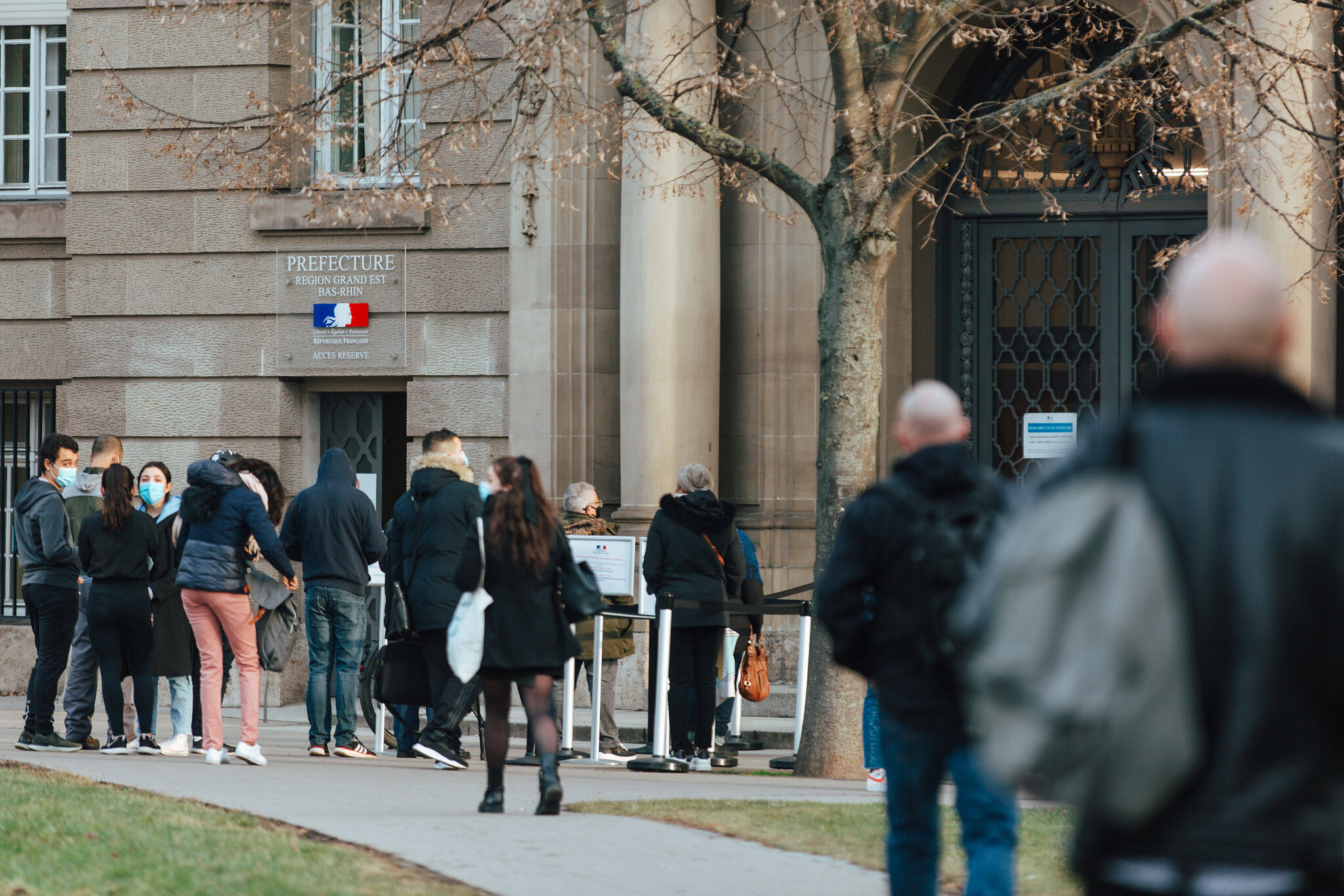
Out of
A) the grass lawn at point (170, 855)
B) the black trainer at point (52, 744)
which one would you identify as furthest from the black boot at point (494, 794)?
the black trainer at point (52, 744)

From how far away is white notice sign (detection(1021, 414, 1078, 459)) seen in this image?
15.0 metres

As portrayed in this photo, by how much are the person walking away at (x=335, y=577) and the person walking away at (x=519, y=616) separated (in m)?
2.99

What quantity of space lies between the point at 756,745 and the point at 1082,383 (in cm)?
506

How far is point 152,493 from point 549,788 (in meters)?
4.96

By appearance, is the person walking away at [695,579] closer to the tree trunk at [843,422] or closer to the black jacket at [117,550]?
the tree trunk at [843,422]

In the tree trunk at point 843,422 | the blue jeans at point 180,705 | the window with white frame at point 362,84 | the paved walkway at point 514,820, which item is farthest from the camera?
the window with white frame at point 362,84

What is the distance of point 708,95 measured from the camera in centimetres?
1453

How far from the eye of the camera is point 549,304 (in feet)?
49.4

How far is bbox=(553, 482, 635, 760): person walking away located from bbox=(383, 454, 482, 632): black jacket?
1172mm

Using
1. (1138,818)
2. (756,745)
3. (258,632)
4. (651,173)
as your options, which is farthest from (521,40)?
(1138,818)

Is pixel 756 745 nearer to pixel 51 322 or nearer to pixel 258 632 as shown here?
pixel 258 632

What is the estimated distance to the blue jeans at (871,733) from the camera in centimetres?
895

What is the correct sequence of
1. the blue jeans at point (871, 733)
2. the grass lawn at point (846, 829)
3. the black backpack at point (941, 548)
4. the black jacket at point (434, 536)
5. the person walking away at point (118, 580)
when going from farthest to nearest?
the person walking away at point (118, 580)
the black jacket at point (434, 536)
the blue jeans at point (871, 733)
the grass lawn at point (846, 829)
the black backpack at point (941, 548)

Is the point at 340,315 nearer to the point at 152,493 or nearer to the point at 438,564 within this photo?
the point at 152,493
